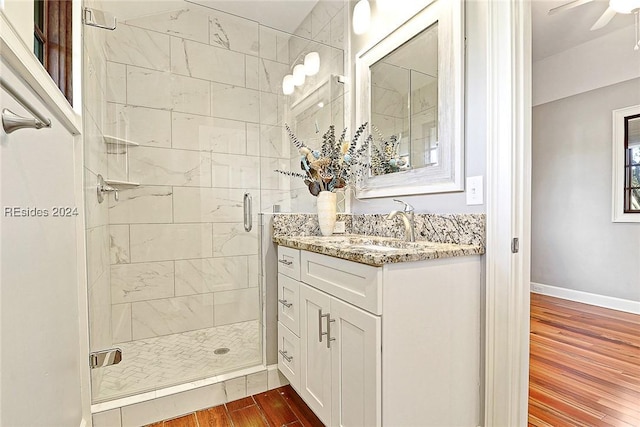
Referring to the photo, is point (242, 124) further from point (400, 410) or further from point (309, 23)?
point (400, 410)

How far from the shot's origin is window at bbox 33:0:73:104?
1.19 m

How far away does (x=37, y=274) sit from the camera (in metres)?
0.86

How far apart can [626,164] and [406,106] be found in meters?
2.85

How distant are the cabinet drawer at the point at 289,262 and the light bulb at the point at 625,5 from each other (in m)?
2.42

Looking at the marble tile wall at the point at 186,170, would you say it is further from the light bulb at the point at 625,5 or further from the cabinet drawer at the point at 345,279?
the light bulb at the point at 625,5

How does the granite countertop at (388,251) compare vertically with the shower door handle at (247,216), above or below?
below

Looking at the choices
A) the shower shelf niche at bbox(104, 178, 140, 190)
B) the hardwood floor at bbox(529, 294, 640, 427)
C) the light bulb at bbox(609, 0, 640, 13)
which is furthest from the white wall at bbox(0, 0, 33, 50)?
the light bulb at bbox(609, 0, 640, 13)

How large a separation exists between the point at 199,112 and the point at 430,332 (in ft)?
6.51

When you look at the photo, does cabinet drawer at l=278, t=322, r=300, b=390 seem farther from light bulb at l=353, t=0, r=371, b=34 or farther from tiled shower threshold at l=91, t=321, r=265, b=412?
light bulb at l=353, t=0, r=371, b=34

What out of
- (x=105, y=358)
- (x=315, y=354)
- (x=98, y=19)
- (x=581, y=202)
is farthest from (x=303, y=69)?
(x=581, y=202)

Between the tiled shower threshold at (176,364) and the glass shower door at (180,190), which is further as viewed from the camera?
the glass shower door at (180,190)

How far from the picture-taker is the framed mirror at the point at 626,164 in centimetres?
295

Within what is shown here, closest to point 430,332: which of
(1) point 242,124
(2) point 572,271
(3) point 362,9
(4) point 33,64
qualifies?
(4) point 33,64

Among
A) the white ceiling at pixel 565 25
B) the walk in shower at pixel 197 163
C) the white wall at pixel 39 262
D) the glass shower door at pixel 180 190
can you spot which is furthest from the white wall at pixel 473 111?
the white ceiling at pixel 565 25
